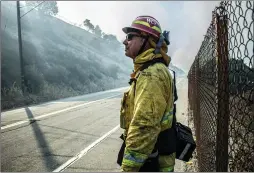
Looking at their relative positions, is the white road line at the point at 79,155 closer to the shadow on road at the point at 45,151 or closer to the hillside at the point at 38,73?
the shadow on road at the point at 45,151

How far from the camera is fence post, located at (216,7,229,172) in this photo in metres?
2.61

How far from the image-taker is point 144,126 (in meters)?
2.54

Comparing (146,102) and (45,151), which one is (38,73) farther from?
(146,102)

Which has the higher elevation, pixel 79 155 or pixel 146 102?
pixel 146 102

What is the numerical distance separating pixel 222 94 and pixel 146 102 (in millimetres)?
617

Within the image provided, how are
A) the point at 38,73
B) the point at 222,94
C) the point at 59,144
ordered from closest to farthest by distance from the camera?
the point at 222,94 → the point at 59,144 → the point at 38,73

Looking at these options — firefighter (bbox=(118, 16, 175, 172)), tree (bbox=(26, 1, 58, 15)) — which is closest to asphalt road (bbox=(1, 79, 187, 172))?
firefighter (bbox=(118, 16, 175, 172))

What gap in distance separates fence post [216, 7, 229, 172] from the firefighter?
1.27ft

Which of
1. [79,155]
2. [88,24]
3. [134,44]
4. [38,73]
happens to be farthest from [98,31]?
[134,44]

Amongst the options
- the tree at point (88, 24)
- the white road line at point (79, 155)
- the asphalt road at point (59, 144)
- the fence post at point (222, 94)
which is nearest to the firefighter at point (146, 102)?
the fence post at point (222, 94)

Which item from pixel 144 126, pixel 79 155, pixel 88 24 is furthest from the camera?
pixel 88 24

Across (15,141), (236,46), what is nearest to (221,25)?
(236,46)

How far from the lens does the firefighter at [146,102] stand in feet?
8.37

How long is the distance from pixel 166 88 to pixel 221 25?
2.16ft
